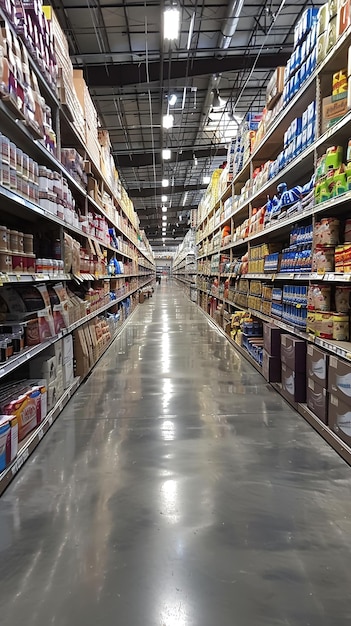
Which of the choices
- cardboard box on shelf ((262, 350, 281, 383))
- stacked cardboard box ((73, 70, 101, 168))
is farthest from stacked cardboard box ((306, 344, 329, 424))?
stacked cardboard box ((73, 70, 101, 168))

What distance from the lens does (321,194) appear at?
2777 mm

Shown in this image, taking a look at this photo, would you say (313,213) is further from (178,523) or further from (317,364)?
(178,523)

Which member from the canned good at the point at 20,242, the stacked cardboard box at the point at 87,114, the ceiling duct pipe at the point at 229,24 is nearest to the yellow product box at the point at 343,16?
the canned good at the point at 20,242

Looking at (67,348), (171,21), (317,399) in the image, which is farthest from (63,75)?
(317,399)

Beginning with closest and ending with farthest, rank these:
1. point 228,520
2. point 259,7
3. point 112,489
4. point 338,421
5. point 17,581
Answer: point 17,581 → point 228,520 → point 112,489 → point 338,421 → point 259,7

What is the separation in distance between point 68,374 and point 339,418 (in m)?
2.41

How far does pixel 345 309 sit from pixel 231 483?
148cm

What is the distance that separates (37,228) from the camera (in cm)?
359

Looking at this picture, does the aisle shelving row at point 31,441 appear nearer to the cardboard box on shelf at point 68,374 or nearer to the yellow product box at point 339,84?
the cardboard box on shelf at point 68,374

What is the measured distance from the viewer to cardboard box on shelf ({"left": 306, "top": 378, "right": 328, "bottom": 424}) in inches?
107

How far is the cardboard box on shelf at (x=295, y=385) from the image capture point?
3162 mm

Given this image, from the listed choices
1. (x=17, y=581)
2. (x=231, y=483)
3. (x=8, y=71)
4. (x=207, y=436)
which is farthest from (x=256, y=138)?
(x=17, y=581)

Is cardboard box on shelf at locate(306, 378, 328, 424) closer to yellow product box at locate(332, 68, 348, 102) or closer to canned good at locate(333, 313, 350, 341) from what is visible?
canned good at locate(333, 313, 350, 341)

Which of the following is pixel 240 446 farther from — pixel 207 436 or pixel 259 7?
pixel 259 7
